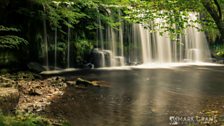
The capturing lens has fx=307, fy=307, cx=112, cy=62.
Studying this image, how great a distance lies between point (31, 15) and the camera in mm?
17391

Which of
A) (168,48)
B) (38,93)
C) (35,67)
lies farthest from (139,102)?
(168,48)

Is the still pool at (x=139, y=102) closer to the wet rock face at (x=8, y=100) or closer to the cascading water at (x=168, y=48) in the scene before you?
the wet rock face at (x=8, y=100)

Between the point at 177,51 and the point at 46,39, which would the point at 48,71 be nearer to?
the point at 46,39

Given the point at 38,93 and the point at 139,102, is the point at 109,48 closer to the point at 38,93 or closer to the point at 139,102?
the point at 38,93

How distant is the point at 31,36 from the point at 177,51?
42.1ft

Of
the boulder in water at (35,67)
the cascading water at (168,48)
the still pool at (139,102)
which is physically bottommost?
the still pool at (139,102)

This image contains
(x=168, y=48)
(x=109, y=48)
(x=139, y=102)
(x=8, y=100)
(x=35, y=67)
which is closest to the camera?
(x=8, y=100)

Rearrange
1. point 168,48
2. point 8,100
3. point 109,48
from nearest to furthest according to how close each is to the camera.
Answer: point 8,100 → point 109,48 → point 168,48

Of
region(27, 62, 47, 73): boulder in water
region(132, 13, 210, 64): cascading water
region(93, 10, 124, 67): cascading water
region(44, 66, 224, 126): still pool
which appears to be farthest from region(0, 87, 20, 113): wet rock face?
region(132, 13, 210, 64): cascading water

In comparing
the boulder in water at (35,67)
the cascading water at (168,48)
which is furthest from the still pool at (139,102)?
the cascading water at (168,48)

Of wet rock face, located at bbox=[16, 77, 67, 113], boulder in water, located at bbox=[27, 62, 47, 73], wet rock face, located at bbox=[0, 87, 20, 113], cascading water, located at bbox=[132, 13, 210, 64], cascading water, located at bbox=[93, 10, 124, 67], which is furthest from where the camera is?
cascading water, located at bbox=[132, 13, 210, 64]

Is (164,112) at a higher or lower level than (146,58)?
lower

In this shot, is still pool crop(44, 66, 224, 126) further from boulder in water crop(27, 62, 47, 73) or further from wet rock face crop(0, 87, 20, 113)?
boulder in water crop(27, 62, 47, 73)

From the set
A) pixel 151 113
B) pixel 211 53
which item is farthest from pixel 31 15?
pixel 211 53
